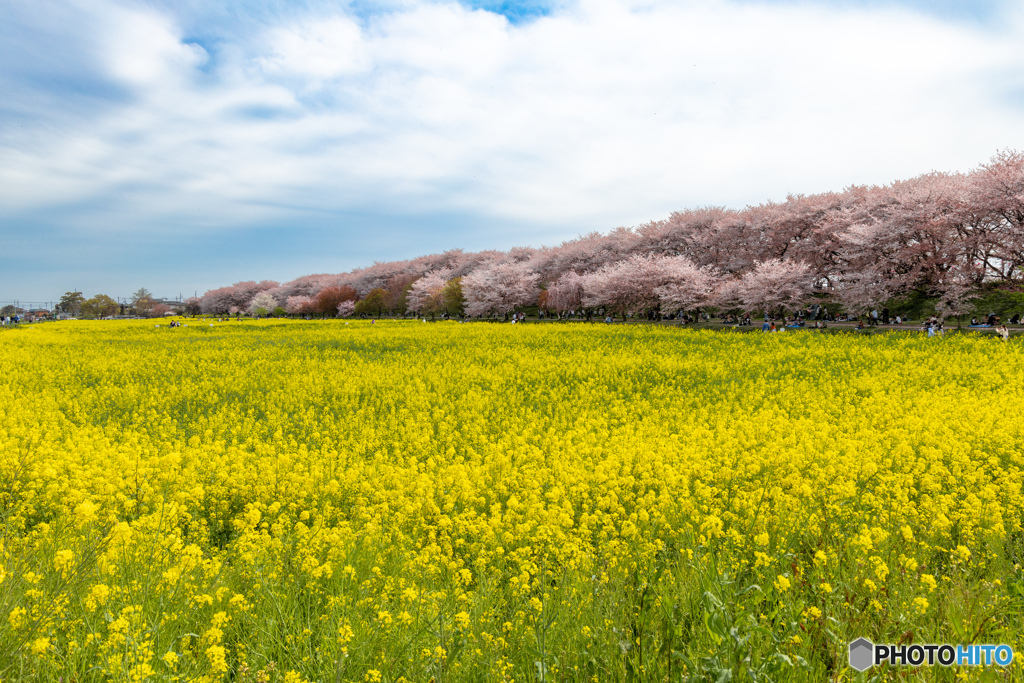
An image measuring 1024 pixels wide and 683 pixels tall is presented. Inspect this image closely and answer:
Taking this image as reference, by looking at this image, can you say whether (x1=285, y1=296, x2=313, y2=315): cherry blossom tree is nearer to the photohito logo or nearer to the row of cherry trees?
the row of cherry trees

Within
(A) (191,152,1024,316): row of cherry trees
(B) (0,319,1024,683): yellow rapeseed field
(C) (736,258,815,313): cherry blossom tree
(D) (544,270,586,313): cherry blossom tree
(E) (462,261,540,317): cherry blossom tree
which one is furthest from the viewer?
(E) (462,261,540,317): cherry blossom tree

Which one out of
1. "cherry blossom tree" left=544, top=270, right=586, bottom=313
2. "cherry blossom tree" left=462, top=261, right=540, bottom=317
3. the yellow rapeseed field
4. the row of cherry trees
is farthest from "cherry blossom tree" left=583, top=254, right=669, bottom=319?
the yellow rapeseed field

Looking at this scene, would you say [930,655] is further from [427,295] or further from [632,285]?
[427,295]

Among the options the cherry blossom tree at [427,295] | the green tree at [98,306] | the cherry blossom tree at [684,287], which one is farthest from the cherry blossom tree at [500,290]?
the green tree at [98,306]

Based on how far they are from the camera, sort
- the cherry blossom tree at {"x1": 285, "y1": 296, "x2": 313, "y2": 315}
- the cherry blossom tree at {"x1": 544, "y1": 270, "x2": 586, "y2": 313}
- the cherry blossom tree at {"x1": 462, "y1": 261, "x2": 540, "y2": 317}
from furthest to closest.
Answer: the cherry blossom tree at {"x1": 285, "y1": 296, "x2": 313, "y2": 315}, the cherry blossom tree at {"x1": 462, "y1": 261, "x2": 540, "y2": 317}, the cherry blossom tree at {"x1": 544, "y1": 270, "x2": 586, "y2": 313}

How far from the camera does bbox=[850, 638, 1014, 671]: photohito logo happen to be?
328 cm

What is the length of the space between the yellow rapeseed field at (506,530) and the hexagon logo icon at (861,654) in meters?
0.07

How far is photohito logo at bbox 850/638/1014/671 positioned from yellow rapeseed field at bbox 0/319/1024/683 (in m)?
0.11

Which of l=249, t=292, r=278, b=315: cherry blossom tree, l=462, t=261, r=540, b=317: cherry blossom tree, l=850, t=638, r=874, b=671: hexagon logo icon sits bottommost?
l=850, t=638, r=874, b=671: hexagon logo icon

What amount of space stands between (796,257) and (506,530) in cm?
5369

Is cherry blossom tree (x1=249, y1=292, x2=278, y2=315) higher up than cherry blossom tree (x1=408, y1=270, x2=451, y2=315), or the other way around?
cherry blossom tree (x1=249, y1=292, x2=278, y2=315)

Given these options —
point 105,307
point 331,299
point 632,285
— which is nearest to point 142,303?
point 105,307

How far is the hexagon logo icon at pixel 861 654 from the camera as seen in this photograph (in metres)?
3.23

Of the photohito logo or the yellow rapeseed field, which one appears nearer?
the photohito logo
